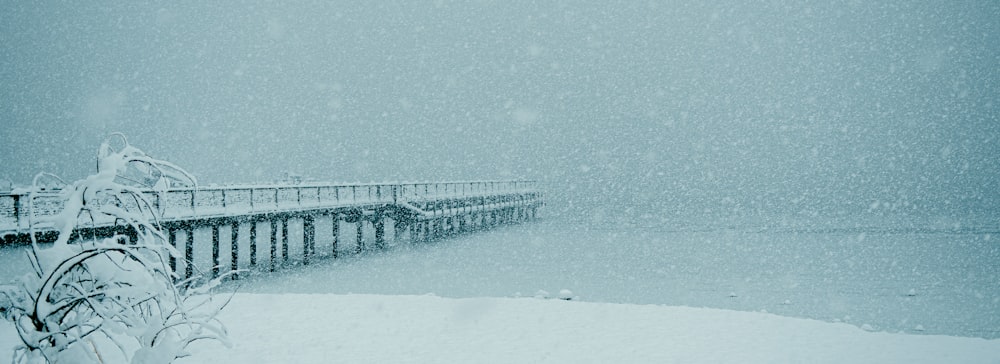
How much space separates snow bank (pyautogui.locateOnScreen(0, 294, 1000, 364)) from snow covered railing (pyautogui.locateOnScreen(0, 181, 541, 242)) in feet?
9.08

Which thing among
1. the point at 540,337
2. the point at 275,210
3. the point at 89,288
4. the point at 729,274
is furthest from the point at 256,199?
the point at 89,288

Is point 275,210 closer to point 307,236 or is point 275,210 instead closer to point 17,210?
point 307,236

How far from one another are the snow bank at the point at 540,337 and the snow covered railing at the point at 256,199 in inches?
109

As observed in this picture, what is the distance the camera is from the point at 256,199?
2581cm

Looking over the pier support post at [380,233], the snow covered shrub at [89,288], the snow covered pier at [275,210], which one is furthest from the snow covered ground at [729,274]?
the snow covered shrub at [89,288]

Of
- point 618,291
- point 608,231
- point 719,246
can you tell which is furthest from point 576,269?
point 608,231

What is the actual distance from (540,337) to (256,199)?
16.7 meters

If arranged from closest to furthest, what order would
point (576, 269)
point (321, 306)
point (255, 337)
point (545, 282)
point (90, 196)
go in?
point (90, 196)
point (255, 337)
point (321, 306)
point (545, 282)
point (576, 269)

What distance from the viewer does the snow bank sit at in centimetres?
1063

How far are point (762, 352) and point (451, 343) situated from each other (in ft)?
15.3

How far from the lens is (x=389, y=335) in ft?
39.4

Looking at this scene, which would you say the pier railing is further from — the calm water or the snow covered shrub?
the snow covered shrub

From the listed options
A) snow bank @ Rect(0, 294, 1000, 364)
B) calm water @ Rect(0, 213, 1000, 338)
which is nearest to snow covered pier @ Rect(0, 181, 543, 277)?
calm water @ Rect(0, 213, 1000, 338)

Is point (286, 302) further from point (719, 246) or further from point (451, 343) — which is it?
point (719, 246)
